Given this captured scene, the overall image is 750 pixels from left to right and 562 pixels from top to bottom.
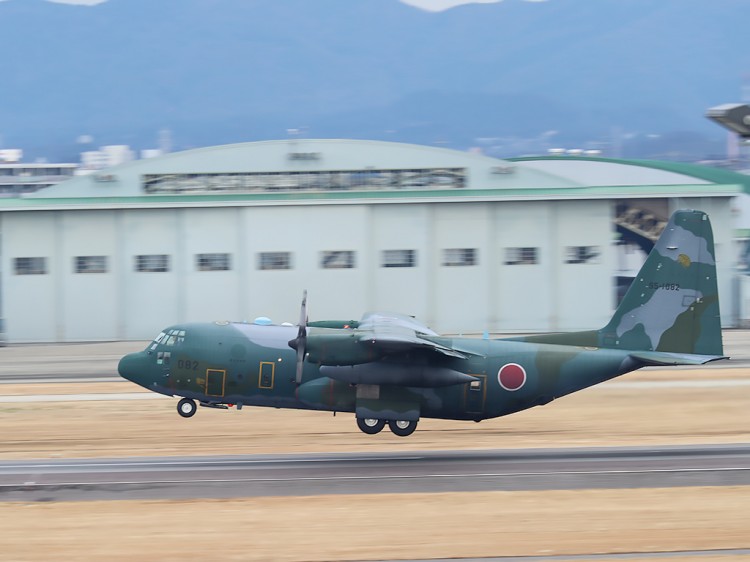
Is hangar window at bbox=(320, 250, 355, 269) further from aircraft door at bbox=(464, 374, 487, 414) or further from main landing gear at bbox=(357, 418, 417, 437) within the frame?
aircraft door at bbox=(464, 374, 487, 414)

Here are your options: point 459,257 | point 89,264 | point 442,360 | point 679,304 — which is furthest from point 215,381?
point 89,264

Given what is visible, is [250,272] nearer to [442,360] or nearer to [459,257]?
[459,257]

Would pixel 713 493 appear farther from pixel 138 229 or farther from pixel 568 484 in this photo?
pixel 138 229

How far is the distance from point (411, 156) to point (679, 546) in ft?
143

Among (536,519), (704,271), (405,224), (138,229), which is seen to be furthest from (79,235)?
(536,519)

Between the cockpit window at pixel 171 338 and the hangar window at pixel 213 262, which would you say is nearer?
the cockpit window at pixel 171 338

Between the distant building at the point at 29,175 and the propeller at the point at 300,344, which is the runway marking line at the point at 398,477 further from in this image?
the distant building at the point at 29,175

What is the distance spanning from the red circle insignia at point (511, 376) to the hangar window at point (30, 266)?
37849 mm

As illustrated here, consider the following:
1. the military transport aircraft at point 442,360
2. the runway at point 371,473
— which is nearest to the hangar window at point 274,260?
the military transport aircraft at point 442,360

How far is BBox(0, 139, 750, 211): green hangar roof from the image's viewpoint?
55.4 metres

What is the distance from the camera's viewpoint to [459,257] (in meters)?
55.5

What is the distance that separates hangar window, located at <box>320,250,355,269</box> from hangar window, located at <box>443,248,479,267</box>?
578 centimetres

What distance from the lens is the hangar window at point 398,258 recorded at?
181 ft

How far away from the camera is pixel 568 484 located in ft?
66.3
